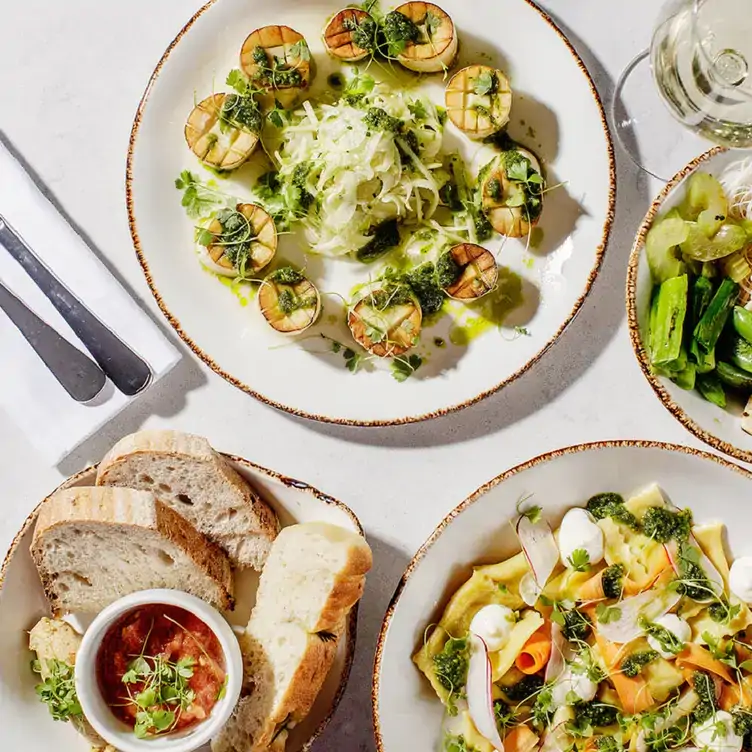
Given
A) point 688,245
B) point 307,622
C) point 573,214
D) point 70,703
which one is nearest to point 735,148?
point 688,245

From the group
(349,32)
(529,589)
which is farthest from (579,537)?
(349,32)

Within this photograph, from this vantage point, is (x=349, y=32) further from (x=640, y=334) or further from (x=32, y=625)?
(x=32, y=625)

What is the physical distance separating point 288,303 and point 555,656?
3.09 ft

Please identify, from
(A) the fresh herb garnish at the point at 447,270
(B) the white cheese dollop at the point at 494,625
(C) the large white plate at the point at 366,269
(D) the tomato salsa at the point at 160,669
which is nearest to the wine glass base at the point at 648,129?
(C) the large white plate at the point at 366,269

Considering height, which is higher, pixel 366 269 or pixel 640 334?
pixel 366 269

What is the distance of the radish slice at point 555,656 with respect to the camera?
2.14m

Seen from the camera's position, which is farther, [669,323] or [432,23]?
[432,23]

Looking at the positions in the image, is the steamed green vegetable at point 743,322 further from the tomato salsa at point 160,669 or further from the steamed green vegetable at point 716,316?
the tomato salsa at point 160,669

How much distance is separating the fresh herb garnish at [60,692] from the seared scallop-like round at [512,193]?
4.31 ft

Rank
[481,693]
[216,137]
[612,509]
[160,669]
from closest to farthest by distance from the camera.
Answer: [160,669]
[481,693]
[612,509]
[216,137]

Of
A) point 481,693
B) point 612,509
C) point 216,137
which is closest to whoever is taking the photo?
point 481,693

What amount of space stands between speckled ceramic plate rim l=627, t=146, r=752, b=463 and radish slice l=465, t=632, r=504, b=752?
2.05 feet

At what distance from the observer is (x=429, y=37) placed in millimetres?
2270

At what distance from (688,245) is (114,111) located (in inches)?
53.8
